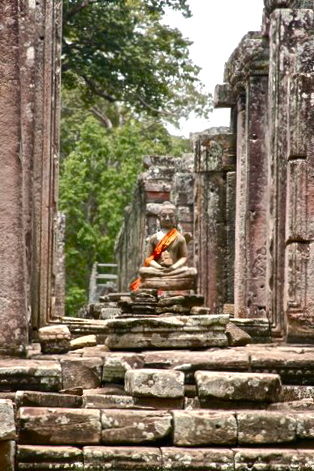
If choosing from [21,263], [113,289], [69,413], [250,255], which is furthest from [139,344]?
[113,289]

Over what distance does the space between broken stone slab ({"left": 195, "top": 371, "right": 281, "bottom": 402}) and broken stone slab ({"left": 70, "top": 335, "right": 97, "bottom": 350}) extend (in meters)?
2.65

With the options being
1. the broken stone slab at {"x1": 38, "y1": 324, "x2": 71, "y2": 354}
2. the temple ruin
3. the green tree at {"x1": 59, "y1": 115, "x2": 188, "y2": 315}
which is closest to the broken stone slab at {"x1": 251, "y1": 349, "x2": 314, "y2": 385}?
the temple ruin

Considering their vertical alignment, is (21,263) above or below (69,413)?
above

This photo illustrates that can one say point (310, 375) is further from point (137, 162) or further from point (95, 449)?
point (137, 162)

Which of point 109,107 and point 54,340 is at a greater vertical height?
point 109,107

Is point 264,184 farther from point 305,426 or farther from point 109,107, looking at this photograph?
point 109,107

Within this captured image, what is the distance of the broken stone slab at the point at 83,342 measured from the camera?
11398 mm

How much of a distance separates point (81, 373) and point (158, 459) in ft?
5.90

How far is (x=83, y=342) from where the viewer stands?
37.9 feet

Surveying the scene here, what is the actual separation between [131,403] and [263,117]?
22.9 ft

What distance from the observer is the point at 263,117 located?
15.3 m

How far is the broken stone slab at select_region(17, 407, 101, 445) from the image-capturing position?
26.7 feet

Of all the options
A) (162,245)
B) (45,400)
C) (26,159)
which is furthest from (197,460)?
(162,245)

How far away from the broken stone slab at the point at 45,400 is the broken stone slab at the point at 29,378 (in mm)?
377
